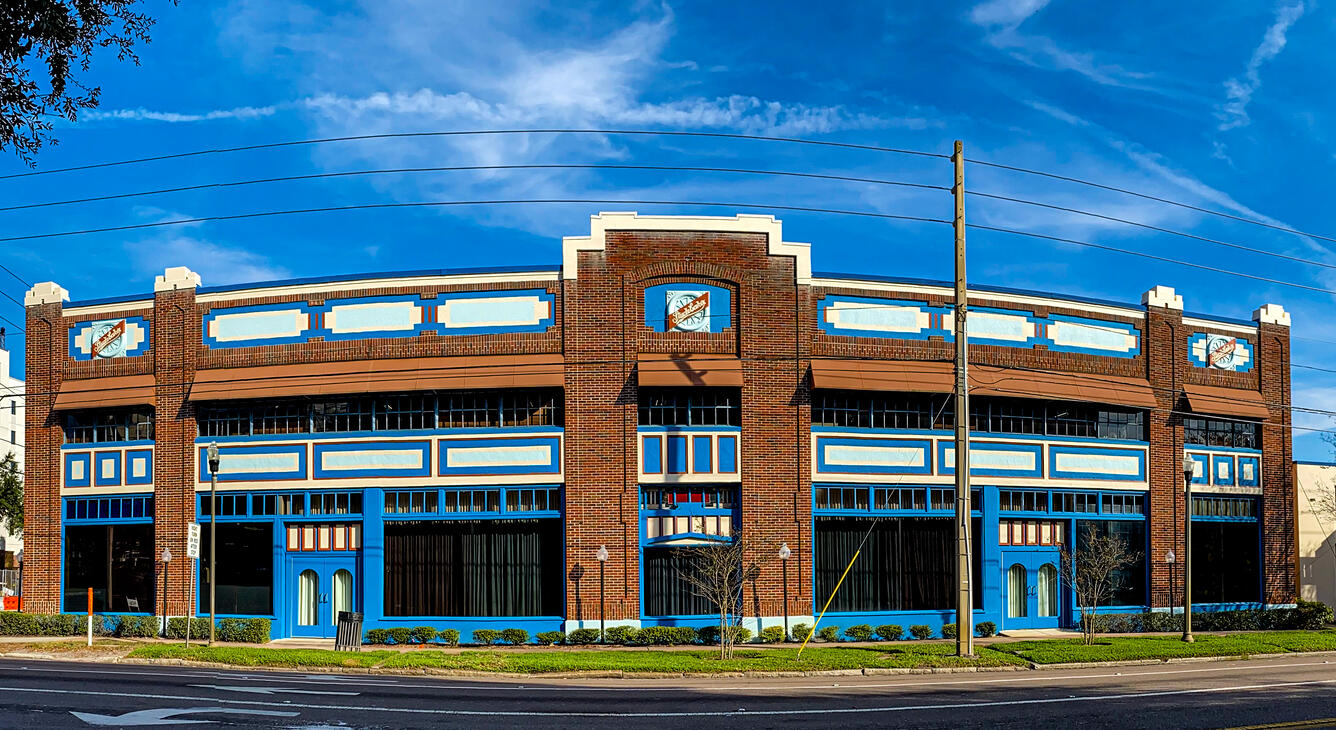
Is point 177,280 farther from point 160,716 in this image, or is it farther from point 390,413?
point 160,716

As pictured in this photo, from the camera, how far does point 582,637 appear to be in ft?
94.1

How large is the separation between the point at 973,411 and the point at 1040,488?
121 inches

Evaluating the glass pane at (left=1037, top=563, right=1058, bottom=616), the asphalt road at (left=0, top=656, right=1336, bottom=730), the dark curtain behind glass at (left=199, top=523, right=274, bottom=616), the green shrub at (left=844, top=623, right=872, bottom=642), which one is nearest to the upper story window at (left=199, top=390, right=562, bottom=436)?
the dark curtain behind glass at (left=199, top=523, right=274, bottom=616)

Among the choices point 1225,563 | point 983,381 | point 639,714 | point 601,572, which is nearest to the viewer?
Answer: point 639,714

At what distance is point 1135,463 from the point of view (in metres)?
33.5

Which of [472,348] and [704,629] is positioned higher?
[472,348]

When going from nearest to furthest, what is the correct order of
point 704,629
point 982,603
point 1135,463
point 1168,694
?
1. point 1168,694
2. point 704,629
3. point 982,603
4. point 1135,463

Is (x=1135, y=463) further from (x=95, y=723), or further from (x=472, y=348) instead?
(x=95, y=723)

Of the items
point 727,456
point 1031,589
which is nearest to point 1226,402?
point 1031,589

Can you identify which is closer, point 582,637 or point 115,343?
point 582,637

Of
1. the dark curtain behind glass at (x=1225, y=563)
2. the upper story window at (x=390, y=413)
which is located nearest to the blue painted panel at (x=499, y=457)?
the upper story window at (x=390, y=413)

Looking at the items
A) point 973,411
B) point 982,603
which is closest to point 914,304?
point 973,411

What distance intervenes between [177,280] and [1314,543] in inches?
1452

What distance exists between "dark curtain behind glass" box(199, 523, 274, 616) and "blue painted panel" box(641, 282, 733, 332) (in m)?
11.9
